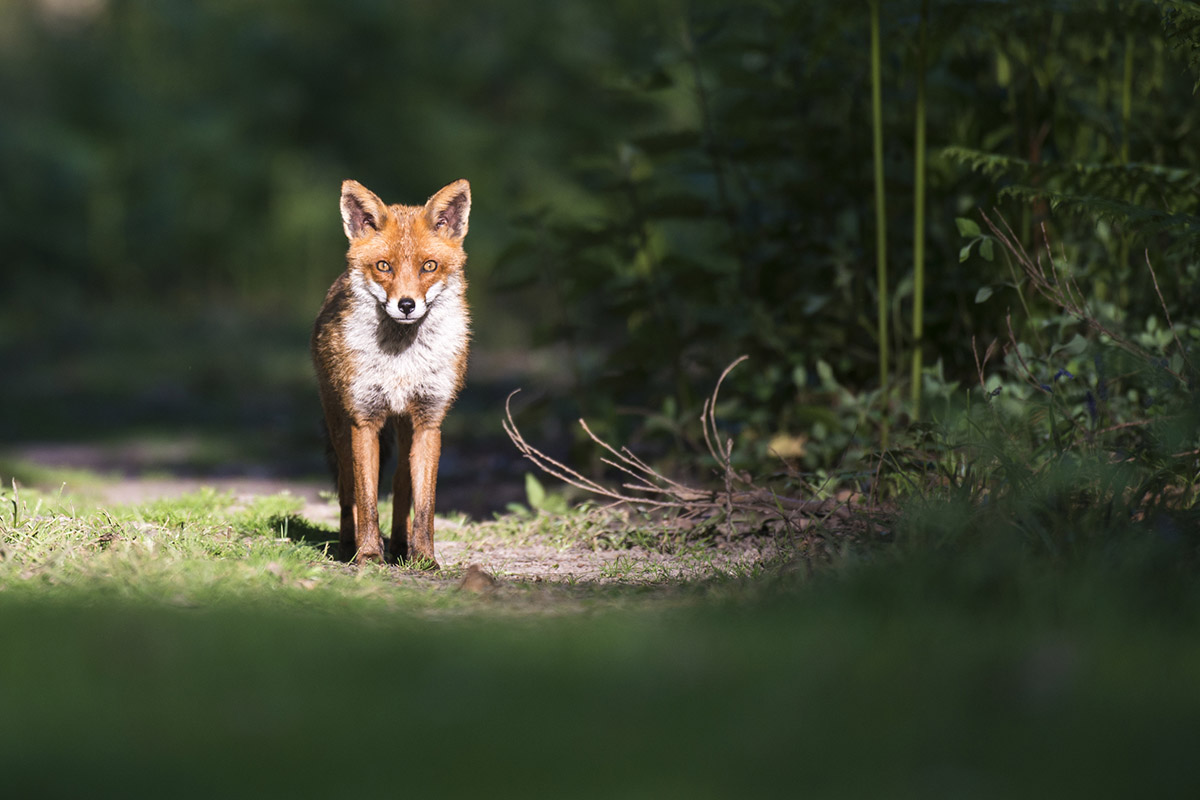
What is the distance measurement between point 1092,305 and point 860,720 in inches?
159

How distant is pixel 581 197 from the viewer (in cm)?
1823

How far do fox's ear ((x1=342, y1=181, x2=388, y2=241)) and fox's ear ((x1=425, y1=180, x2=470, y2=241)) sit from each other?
6.8 inches

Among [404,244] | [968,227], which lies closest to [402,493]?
[404,244]

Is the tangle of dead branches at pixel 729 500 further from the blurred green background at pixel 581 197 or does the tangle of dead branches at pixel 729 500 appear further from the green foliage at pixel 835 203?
the green foliage at pixel 835 203

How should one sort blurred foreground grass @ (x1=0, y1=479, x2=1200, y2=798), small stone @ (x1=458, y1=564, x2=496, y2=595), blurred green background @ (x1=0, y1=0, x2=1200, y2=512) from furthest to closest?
blurred green background @ (x1=0, y1=0, x2=1200, y2=512) → small stone @ (x1=458, y1=564, x2=496, y2=595) → blurred foreground grass @ (x1=0, y1=479, x2=1200, y2=798)

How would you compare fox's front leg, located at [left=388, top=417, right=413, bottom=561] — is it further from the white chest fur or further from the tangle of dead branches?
the tangle of dead branches

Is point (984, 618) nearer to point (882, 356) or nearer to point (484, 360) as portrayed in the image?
point (882, 356)

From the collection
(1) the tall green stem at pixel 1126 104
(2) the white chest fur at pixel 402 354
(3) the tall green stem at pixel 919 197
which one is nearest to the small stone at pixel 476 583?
(2) the white chest fur at pixel 402 354

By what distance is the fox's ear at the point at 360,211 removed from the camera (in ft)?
14.7

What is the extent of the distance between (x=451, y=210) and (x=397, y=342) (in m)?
0.52

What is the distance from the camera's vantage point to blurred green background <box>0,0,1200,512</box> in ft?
20.9

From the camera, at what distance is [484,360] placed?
1606 cm

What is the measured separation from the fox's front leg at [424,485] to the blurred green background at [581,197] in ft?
6.57

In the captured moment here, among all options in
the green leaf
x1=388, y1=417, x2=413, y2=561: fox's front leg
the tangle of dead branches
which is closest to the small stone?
x1=388, y1=417, x2=413, y2=561: fox's front leg
